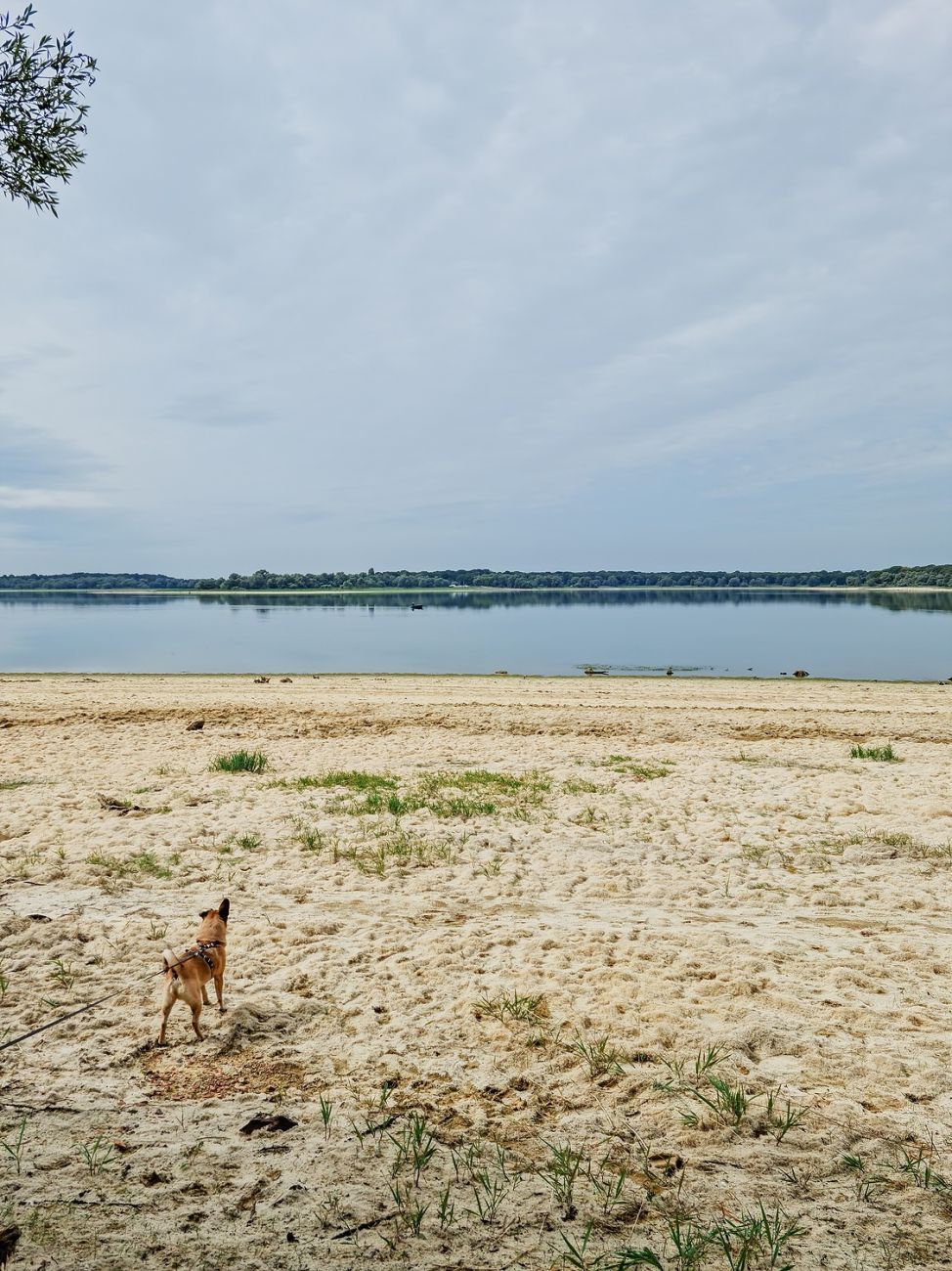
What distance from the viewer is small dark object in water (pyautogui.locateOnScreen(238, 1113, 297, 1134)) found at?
3939 millimetres

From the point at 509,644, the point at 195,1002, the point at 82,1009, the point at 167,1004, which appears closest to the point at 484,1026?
the point at 195,1002

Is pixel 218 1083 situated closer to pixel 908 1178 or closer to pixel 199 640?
pixel 908 1178

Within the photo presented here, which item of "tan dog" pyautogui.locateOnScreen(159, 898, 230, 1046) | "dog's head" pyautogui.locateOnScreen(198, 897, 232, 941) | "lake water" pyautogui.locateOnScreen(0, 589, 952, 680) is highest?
"dog's head" pyautogui.locateOnScreen(198, 897, 232, 941)

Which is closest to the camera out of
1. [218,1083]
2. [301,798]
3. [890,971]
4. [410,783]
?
[218,1083]

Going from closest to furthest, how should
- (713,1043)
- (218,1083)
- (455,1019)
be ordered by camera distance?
(218,1083), (713,1043), (455,1019)

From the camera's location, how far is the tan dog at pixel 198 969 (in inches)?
183

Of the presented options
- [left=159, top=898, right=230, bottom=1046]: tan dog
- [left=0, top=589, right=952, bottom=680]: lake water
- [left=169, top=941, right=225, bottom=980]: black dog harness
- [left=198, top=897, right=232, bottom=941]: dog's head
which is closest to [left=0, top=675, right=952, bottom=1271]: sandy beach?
[left=159, top=898, right=230, bottom=1046]: tan dog

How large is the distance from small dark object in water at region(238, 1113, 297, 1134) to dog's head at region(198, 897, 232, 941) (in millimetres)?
1307

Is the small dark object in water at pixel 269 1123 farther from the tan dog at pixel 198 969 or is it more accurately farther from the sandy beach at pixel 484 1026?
the tan dog at pixel 198 969

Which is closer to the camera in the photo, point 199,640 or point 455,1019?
point 455,1019

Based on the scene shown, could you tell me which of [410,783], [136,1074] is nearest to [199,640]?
[410,783]

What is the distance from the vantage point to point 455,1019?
16.7ft

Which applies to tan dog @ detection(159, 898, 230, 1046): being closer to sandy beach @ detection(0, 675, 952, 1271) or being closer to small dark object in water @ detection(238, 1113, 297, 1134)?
sandy beach @ detection(0, 675, 952, 1271)

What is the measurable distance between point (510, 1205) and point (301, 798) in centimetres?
801
